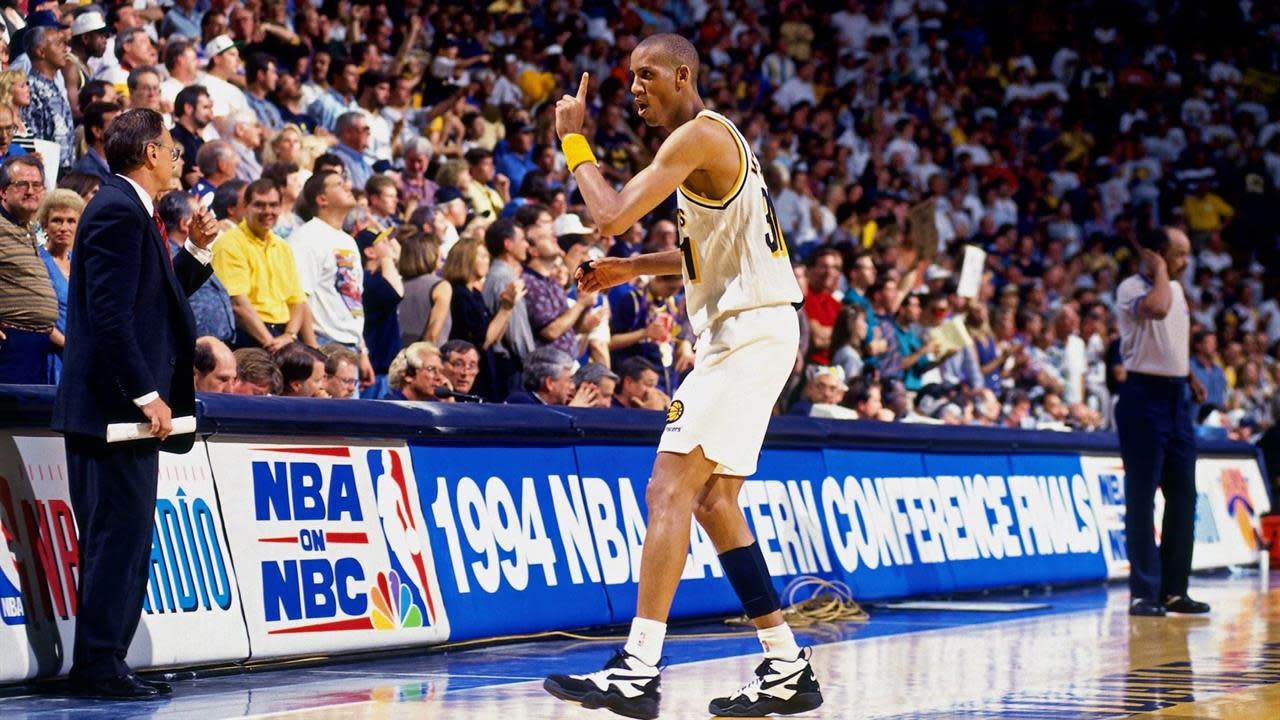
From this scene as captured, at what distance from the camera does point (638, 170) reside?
20.1 meters

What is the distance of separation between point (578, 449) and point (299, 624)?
92.6 inches

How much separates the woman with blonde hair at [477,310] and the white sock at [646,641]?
19.7ft

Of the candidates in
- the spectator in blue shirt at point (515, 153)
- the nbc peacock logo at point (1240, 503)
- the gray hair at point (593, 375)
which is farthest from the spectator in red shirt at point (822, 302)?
the nbc peacock logo at point (1240, 503)

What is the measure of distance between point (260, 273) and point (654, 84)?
205 inches

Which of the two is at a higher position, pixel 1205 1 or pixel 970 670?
pixel 1205 1

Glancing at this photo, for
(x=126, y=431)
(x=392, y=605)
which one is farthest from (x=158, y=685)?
(x=392, y=605)

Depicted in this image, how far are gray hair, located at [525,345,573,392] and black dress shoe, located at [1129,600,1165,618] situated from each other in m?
3.94

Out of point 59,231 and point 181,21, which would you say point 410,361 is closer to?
point 59,231

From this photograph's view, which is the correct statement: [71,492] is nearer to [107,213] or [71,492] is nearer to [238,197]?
[107,213]

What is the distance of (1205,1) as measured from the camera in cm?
3269

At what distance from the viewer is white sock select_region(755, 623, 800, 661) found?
21.2ft

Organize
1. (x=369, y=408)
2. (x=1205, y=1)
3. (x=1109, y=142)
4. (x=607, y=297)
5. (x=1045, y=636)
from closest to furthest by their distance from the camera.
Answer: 1. (x=369, y=408)
2. (x=1045, y=636)
3. (x=607, y=297)
4. (x=1109, y=142)
5. (x=1205, y=1)

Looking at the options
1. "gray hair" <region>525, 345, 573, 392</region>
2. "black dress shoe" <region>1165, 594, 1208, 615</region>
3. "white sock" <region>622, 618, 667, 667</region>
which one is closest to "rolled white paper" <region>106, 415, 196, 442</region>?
"white sock" <region>622, 618, 667, 667</region>

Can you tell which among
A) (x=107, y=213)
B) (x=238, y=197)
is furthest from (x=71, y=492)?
Answer: (x=238, y=197)
